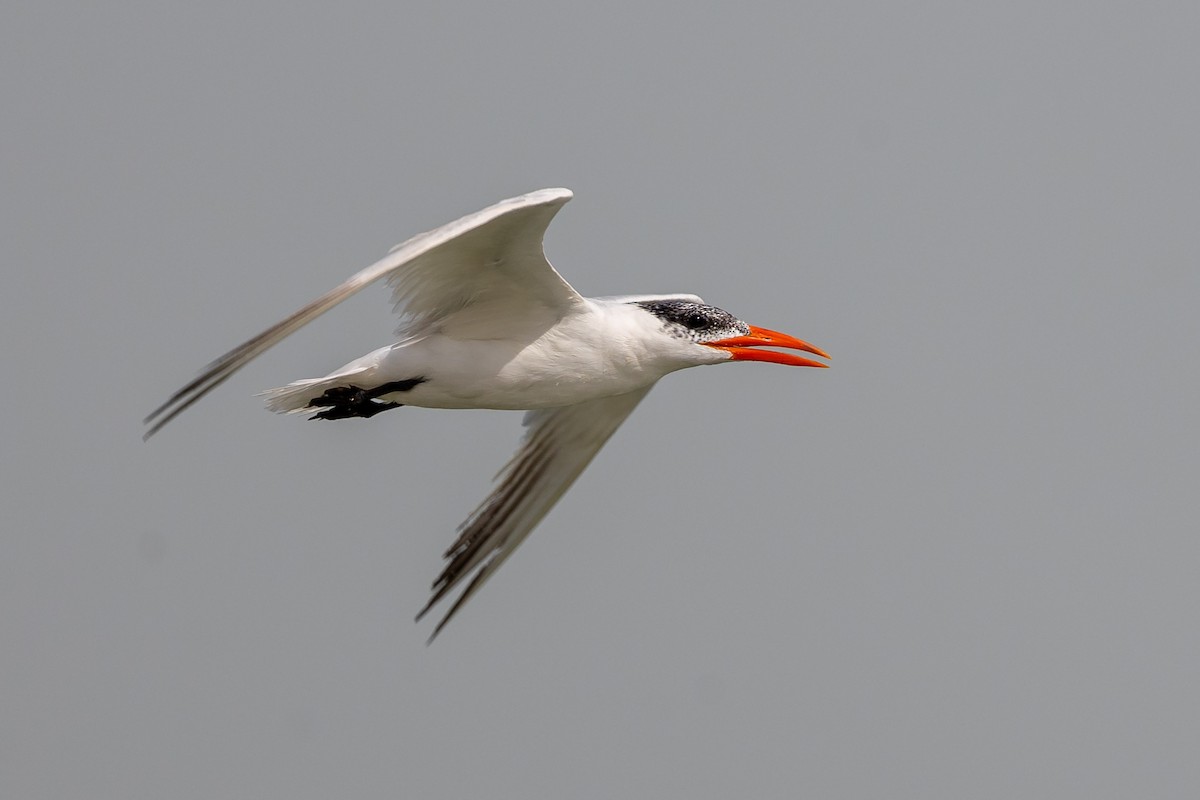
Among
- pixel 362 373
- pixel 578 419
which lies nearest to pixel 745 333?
pixel 578 419

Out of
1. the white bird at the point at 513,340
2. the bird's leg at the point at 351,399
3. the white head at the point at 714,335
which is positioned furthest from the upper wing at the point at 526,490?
the bird's leg at the point at 351,399

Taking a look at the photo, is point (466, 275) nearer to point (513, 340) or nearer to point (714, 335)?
point (513, 340)

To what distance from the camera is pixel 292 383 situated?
12.8 meters

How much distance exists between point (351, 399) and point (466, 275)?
1.21m

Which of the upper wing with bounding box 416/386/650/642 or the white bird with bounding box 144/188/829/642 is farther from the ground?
the white bird with bounding box 144/188/829/642

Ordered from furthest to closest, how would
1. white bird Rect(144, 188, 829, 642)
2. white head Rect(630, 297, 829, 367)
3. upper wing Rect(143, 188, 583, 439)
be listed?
white head Rect(630, 297, 829, 367) < white bird Rect(144, 188, 829, 642) < upper wing Rect(143, 188, 583, 439)

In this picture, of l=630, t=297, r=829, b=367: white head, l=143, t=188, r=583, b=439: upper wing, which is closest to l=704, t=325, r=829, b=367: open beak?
l=630, t=297, r=829, b=367: white head

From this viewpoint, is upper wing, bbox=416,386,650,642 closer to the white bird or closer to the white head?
the white bird

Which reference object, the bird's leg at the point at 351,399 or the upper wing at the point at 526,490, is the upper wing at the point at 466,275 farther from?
the upper wing at the point at 526,490

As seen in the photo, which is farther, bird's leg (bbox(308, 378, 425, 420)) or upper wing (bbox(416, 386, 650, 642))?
upper wing (bbox(416, 386, 650, 642))

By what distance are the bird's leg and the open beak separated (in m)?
2.33

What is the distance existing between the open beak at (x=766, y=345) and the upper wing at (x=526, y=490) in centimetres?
167

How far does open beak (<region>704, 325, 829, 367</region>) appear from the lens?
13.8m

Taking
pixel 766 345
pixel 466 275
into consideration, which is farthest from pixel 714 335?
pixel 466 275
